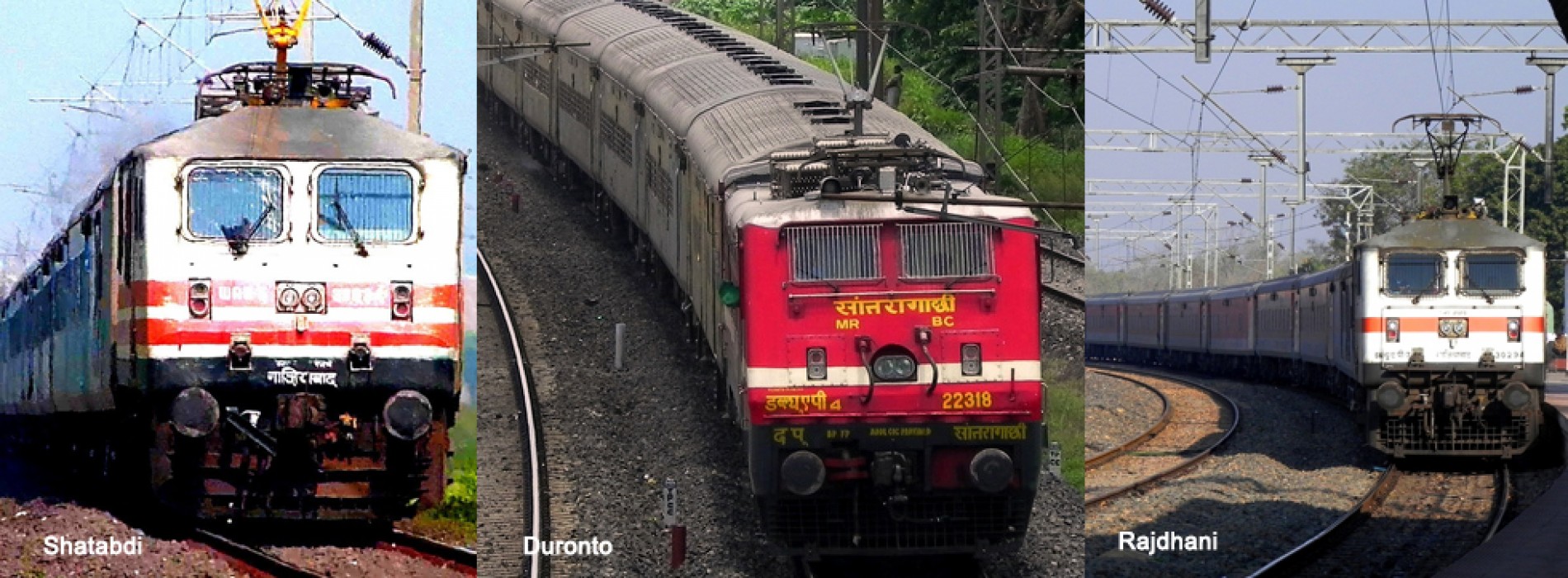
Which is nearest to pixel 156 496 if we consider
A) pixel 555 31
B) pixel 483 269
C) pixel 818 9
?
pixel 483 269

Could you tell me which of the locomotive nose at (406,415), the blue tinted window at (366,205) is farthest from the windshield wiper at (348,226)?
the locomotive nose at (406,415)

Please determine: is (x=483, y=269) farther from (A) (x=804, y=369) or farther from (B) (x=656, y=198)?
(A) (x=804, y=369)

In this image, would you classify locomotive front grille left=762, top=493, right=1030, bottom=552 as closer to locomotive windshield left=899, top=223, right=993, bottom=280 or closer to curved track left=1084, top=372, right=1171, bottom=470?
locomotive windshield left=899, top=223, right=993, bottom=280

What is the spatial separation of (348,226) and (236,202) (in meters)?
0.58

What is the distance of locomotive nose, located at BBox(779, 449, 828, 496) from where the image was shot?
34.8 ft

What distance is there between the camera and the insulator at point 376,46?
37.6 ft

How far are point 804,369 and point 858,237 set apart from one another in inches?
31.1

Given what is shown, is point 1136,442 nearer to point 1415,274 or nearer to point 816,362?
point 1415,274

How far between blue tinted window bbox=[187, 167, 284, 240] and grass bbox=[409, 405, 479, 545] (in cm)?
175

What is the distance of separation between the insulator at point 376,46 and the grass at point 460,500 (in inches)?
82.7

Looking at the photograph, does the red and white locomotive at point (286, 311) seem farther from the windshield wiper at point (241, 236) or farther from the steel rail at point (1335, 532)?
the steel rail at point (1335, 532)

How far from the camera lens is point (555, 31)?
50.3 feet

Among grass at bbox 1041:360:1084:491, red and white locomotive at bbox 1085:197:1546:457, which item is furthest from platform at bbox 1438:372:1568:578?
grass at bbox 1041:360:1084:491

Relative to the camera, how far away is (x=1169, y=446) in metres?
16.1
